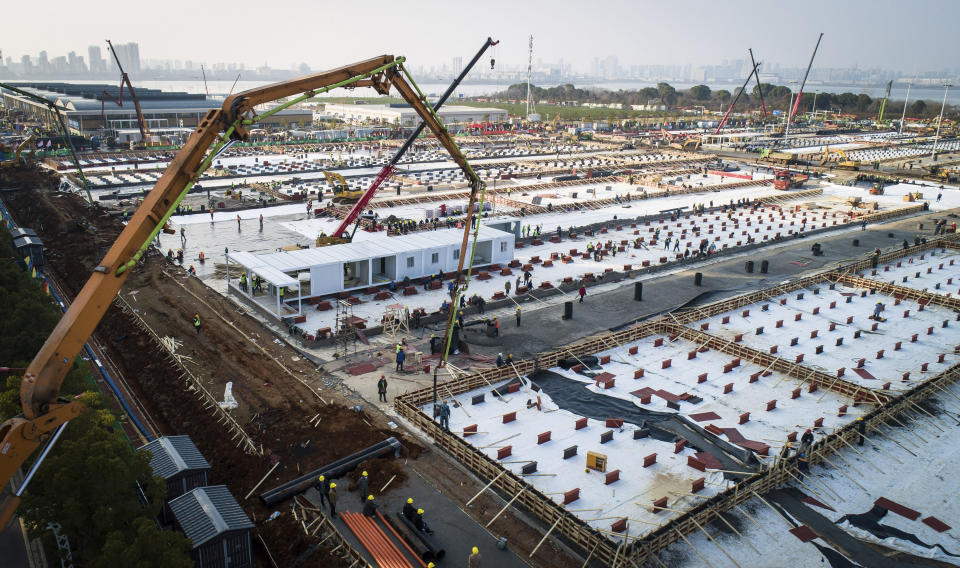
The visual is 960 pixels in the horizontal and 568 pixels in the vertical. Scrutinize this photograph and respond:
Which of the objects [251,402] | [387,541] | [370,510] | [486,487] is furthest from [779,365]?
[251,402]

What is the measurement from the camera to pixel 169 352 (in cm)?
3011

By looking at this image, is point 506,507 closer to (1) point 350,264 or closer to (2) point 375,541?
(2) point 375,541

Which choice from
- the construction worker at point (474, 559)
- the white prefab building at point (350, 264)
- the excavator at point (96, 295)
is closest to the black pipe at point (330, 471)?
the construction worker at point (474, 559)

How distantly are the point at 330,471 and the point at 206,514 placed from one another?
4.83 m

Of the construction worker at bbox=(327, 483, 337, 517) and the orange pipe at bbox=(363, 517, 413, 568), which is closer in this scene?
the orange pipe at bbox=(363, 517, 413, 568)

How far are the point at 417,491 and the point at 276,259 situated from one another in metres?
22.0

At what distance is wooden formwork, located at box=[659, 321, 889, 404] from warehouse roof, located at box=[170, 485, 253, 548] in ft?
76.1

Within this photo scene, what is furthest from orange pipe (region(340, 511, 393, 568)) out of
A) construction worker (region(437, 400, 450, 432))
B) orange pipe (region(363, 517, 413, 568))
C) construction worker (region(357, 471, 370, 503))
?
construction worker (region(437, 400, 450, 432))

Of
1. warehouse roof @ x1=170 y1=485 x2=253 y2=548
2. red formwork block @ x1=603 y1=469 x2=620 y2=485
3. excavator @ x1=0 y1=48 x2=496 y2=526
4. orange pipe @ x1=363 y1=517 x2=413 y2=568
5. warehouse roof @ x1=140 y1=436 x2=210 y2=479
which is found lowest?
red formwork block @ x1=603 y1=469 x2=620 y2=485

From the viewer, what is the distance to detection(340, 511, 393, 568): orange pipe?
56.1 ft

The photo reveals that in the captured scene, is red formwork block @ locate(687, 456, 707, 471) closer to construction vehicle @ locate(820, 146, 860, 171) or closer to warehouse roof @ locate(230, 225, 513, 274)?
warehouse roof @ locate(230, 225, 513, 274)

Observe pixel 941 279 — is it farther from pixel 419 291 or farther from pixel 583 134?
pixel 583 134

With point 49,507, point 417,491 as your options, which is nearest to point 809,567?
point 417,491

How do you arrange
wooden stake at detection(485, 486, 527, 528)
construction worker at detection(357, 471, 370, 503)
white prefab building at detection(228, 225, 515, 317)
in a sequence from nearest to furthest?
wooden stake at detection(485, 486, 527, 528) → construction worker at detection(357, 471, 370, 503) → white prefab building at detection(228, 225, 515, 317)
